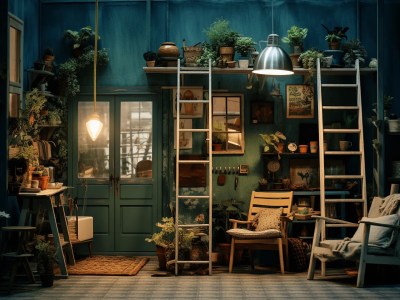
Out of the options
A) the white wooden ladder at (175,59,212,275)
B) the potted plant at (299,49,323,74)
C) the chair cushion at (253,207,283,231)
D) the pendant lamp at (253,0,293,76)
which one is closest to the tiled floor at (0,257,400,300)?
the white wooden ladder at (175,59,212,275)

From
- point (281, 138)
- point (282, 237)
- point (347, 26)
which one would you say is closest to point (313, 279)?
point (282, 237)

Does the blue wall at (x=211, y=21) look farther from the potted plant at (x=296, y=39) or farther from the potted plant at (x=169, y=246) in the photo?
the potted plant at (x=169, y=246)

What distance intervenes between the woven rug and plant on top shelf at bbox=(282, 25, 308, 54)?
3806mm

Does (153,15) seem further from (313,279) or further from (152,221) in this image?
(313,279)

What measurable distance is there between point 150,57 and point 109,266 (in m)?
3.05

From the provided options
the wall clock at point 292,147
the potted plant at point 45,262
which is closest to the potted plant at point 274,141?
the wall clock at point 292,147

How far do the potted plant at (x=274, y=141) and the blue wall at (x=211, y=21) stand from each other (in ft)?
0.61

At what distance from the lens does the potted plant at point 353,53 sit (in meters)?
11.0

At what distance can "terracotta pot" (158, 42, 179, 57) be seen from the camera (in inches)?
432

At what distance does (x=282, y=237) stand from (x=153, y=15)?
3983mm

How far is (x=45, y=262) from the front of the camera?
881 cm

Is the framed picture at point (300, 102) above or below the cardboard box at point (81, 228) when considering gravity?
above

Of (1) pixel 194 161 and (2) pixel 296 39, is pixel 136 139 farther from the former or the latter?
(2) pixel 296 39

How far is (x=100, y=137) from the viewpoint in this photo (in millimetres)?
11672
